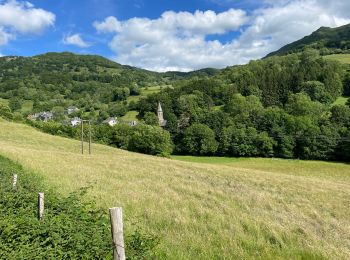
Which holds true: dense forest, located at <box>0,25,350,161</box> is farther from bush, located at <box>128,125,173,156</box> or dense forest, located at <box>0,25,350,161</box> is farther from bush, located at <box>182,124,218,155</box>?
bush, located at <box>128,125,173,156</box>

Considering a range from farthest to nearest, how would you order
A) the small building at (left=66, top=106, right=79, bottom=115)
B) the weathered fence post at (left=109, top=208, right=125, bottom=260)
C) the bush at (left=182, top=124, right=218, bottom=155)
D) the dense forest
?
1. the small building at (left=66, top=106, right=79, bottom=115)
2. the bush at (left=182, top=124, right=218, bottom=155)
3. the dense forest
4. the weathered fence post at (left=109, top=208, right=125, bottom=260)

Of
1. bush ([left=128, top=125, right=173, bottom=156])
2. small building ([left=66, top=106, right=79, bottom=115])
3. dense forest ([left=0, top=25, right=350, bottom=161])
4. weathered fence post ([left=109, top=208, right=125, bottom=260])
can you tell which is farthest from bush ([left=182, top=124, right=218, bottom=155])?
weathered fence post ([left=109, top=208, right=125, bottom=260])

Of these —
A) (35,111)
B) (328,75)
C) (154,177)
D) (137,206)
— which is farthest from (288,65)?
(137,206)

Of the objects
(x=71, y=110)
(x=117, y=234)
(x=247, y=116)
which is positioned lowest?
(x=117, y=234)

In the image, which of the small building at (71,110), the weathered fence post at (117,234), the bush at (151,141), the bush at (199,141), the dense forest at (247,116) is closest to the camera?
the weathered fence post at (117,234)

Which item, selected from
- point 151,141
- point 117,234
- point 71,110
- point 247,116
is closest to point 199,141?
point 151,141

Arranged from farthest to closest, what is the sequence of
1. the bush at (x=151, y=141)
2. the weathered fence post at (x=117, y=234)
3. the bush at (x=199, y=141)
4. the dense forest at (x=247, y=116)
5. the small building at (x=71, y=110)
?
the small building at (x=71, y=110) < the bush at (x=199, y=141) < the bush at (x=151, y=141) < the dense forest at (x=247, y=116) < the weathered fence post at (x=117, y=234)

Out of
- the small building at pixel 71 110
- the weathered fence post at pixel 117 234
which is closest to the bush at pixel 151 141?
the small building at pixel 71 110

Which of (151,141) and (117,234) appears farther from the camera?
(151,141)

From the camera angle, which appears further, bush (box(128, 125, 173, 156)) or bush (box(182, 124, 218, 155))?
bush (box(182, 124, 218, 155))

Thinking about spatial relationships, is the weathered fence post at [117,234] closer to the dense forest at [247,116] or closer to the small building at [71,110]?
the dense forest at [247,116]

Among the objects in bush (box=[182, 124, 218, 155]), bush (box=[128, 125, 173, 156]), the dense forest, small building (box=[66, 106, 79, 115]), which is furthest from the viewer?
small building (box=[66, 106, 79, 115])

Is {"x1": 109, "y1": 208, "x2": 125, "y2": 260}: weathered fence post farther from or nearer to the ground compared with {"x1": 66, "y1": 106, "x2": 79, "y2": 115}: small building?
nearer to the ground

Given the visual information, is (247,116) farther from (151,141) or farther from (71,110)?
(71,110)
